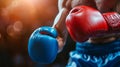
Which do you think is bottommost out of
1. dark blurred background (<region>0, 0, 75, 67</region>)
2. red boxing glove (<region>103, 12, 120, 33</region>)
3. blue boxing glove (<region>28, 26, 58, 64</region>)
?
dark blurred background (<region>0, 0, 75, 67</region>)

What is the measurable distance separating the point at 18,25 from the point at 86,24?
47.7 inches

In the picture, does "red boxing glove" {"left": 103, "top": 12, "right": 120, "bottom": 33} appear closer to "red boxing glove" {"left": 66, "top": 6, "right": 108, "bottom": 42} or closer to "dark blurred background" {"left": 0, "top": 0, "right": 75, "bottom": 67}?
"red boxing glove" {"left": 66, "top": 6, "right": 108, "bottom": 42}

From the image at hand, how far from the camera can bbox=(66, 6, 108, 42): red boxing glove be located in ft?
2.94

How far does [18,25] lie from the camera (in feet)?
6.70

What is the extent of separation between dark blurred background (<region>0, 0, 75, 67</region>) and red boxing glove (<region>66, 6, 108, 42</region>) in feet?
3.35

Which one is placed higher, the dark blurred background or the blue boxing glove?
the blue boxing glove

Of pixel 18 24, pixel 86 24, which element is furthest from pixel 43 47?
pixel 18 24

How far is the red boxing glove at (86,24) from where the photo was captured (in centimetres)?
90

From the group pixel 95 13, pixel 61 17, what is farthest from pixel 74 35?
pixel 61 17

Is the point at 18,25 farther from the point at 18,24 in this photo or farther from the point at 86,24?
the point at 86,24

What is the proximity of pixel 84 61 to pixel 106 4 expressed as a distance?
0.23m

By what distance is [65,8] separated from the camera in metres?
1.13

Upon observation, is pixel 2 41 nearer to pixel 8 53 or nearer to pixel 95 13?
pixel 8 53

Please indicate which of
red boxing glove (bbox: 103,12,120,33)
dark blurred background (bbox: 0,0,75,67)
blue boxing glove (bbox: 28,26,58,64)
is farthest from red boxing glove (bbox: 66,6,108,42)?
dark blurred background (bbox: 0,0,75,67)
